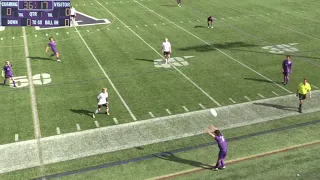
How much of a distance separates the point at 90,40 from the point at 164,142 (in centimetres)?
1726

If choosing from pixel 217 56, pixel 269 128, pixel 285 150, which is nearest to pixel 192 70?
pixel 217 56

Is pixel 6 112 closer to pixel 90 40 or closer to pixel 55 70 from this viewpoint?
pixel 55 70

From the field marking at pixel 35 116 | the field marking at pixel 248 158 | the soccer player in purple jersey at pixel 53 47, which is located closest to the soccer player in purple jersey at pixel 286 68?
the field marking at pixel 248 158

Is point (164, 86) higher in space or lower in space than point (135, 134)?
higher

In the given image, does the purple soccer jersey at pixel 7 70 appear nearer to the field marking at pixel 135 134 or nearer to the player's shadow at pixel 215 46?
the field marking at pixel 135 134

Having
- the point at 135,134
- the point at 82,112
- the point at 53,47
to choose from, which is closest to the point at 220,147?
the point at 135,134

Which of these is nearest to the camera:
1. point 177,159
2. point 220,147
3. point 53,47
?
point 220,147

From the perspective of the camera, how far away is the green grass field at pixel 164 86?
1349 cm

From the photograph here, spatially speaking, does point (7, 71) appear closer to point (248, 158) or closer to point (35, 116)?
point (35, 116)
